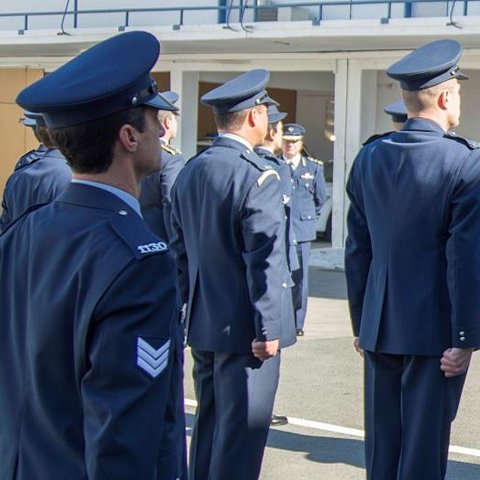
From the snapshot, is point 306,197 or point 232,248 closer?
point 232,248

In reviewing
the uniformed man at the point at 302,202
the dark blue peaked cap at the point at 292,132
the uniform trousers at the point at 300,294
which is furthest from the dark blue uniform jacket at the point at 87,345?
the dark blue peaked cap at the point at 292,132

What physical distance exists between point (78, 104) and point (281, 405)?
15.9 ft

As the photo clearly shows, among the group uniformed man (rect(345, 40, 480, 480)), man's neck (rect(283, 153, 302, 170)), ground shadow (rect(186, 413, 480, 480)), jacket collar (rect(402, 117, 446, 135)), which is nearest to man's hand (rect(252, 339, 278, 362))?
uniformed man (rect(345, 40, 480, 480))

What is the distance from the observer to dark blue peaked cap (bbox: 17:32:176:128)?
88.0 inches

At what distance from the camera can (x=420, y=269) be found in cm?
403

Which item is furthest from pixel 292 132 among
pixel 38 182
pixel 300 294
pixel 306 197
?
pixel 38 182

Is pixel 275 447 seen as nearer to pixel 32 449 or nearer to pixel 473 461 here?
pixel 473 461

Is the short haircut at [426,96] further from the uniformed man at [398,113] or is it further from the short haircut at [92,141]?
the short haircut at [92,141]

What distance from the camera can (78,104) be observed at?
222cm

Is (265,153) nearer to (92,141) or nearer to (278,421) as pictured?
(278,421)

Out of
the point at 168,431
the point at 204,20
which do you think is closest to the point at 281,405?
the point at 168,431

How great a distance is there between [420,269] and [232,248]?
2.75ft

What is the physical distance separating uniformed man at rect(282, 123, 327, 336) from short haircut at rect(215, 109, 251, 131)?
470cm

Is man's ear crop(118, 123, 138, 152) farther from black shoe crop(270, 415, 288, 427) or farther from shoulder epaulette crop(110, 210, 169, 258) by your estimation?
black shoe crop(270, 415, 288, 427)
